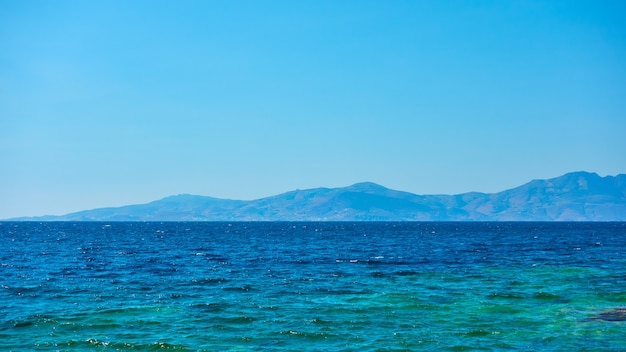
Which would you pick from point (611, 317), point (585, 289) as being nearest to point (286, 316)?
point (611, 317)

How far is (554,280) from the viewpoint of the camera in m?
50.7

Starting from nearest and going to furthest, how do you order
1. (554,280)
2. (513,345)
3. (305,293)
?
(513,345) → (305,293) → (554,280)

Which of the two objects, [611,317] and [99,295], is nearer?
[611,317]

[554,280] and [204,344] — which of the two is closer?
[204,344]

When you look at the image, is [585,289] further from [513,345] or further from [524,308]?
[513,345]

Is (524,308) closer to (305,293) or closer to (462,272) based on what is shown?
(305,293)

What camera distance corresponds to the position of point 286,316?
34.7 m

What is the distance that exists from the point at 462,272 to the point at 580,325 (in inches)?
1024

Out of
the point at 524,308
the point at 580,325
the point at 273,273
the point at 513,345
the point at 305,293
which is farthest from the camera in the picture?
the point at 273,273

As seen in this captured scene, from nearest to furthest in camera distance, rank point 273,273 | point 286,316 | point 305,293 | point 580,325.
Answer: point 580,325
point 286,316
point 305,293
point 273,273

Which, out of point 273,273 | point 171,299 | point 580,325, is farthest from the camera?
point 273,273

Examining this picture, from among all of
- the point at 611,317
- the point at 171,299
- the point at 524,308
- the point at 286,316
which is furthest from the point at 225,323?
the point at 611,317

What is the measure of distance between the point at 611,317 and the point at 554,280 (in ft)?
59.0

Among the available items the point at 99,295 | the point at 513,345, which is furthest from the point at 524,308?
the point at 99,295
